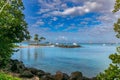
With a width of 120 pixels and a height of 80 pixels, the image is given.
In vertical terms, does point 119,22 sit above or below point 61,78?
above

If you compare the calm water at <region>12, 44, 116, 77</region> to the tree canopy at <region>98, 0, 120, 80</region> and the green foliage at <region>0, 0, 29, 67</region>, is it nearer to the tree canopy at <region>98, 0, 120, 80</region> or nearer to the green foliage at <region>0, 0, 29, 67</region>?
the green foliage at <region>0, 0, 29, 67</region>

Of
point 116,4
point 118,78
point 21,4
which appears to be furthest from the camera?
point 21,4

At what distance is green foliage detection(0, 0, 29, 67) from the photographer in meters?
30.3

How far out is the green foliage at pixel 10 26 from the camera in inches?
1192

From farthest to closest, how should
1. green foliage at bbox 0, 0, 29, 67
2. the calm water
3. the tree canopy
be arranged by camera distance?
the calm water
green foliage at bbox 0, 0, 29, 67
the tree canopy

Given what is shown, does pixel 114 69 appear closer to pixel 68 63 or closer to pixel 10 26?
pixel 10 26

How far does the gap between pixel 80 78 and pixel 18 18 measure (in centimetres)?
1045

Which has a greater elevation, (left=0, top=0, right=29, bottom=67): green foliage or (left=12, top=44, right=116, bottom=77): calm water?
(left=0, top=0, right=29, bottom=67): green foliage

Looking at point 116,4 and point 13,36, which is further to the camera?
point 13,36

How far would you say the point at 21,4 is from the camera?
105 feet

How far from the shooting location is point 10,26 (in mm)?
30344

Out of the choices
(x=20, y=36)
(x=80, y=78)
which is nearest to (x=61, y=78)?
(x=80, y=78)

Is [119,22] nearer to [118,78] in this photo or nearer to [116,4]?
[116,4]

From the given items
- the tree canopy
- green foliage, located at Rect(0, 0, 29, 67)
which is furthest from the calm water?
the tree canopy
